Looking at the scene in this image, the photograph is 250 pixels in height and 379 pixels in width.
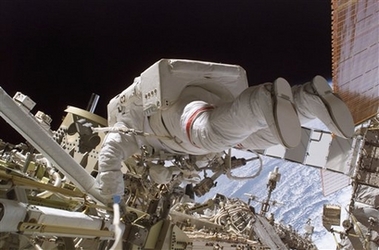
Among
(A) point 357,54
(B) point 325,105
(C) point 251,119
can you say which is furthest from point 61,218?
(A) point 357,54

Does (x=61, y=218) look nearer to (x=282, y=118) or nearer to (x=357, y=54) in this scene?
(x=282, y=118)

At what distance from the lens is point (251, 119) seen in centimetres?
178

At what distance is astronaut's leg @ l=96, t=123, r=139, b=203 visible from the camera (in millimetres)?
2201

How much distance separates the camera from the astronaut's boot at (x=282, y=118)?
1.62 m

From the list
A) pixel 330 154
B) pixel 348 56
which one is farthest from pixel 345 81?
pixel 330 154

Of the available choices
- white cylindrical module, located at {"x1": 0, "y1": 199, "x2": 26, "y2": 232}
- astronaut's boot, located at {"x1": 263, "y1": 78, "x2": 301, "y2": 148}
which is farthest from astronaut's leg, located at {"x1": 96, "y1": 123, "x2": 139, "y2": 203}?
astronaut's boot, located at {"x1": 263, "y1": 78, "x2": 301, "y2": 148}

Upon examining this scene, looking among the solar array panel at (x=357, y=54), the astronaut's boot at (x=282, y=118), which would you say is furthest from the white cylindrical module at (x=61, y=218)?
the solar array panel at (x=357, y=54)

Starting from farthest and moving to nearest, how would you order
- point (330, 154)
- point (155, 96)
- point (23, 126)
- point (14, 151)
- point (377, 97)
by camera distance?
point (330, 154), point (377, 97), point (14, 151), point (155, 96), point (23, 126)

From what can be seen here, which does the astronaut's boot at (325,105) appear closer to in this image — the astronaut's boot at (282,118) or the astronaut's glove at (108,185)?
the astronaut's boot at (282,118)

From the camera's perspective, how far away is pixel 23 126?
1.92 metres

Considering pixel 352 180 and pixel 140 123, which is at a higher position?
pixel 140 123

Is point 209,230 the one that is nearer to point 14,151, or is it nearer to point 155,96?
point 14,151

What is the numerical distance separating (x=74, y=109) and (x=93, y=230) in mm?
1705

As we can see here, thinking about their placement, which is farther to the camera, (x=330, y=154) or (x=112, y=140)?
(x=330, y=154)
